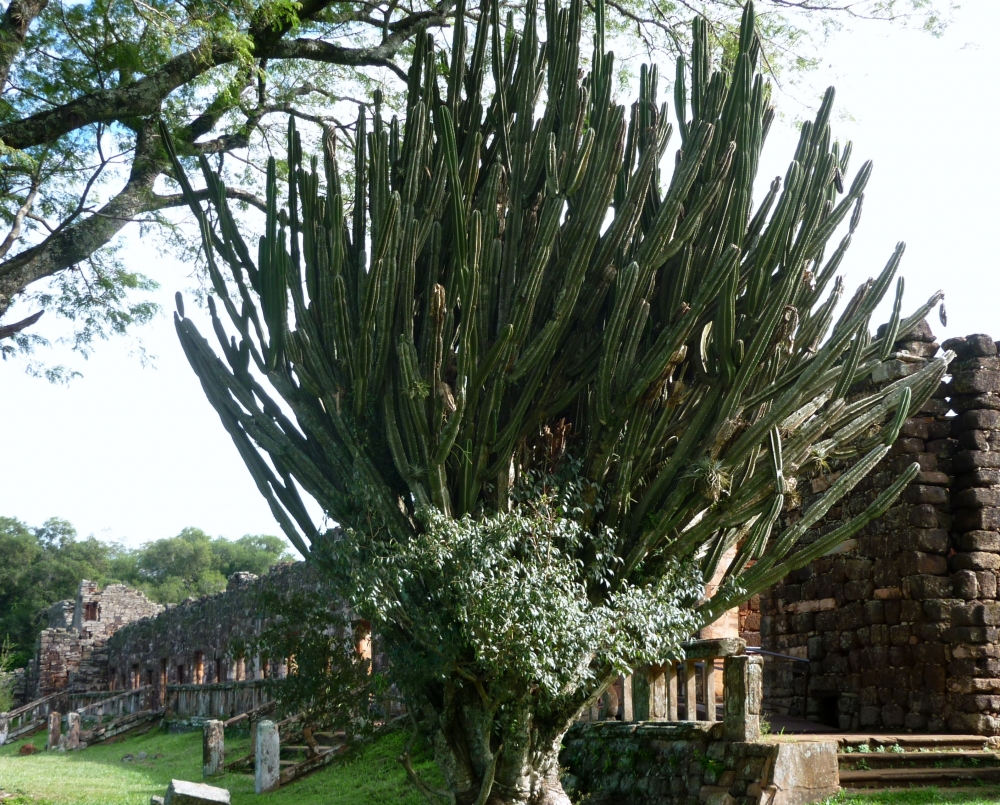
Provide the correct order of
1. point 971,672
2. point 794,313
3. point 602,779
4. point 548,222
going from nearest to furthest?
point 548,222, point 794,313, point 602,779, point 971,672

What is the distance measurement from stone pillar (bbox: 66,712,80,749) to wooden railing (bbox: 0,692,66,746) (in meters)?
4.54

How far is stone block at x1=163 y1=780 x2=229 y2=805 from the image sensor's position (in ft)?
26.5

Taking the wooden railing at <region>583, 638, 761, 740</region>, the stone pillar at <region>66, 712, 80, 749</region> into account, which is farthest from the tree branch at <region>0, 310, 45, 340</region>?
the stone pillar at <region>66, 712, 80, 749</region>

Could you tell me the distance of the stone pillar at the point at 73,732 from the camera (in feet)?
70.7

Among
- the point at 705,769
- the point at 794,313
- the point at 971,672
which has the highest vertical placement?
the point at 794,313

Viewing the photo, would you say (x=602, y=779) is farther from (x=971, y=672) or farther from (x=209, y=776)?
(x=209, y=776)

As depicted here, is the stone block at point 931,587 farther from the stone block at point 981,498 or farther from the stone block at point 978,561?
the stone block at point 981,498

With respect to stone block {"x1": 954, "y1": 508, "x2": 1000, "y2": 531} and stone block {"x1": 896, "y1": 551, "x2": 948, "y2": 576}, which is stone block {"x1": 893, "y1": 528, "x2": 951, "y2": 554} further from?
stone block {"x1": 954, "y1": 508, "x2": 1000, "y2": 531}

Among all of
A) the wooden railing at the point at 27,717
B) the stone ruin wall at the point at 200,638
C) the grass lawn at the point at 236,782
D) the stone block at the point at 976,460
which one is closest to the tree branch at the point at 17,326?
the grass lawn at the point at 236,782

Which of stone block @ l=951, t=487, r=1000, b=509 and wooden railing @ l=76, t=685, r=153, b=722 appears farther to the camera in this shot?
wooden railing @ l=76, t=685, r=153, b=722

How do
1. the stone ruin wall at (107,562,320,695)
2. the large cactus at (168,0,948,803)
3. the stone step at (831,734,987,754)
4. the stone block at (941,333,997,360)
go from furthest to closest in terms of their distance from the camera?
the stone ruin wall at (107,562,320,695) < the stone block at (941,333,997,360) < the stone step at (831,734,987,754) < the large cactus at (168,0,948,803)

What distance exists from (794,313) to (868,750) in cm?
403

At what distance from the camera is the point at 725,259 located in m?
7.59

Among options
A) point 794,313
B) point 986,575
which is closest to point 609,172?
point 794,313
